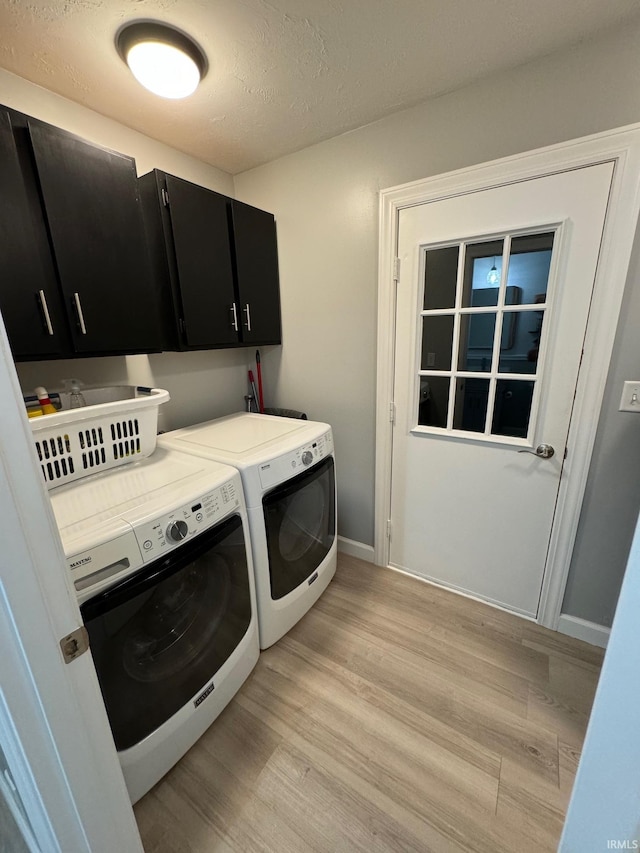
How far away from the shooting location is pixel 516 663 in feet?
4.92

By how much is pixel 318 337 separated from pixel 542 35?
1.42 metres

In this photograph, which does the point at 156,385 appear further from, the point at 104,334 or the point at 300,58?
the point at 300,58

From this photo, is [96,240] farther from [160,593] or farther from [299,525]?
[299,525]

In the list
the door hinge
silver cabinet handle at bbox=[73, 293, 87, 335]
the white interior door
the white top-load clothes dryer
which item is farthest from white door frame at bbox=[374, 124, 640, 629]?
the door hinge

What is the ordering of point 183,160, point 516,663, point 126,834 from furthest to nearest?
point 183,160 → point 516,663 → point 126,834

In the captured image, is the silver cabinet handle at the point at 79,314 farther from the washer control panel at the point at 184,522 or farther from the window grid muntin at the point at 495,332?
the window grid muntin at the point at 495,332

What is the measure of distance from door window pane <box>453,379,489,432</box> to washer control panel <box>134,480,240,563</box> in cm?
116

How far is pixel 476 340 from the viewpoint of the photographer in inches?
62.2

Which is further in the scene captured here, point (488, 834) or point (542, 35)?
point (542, 35)

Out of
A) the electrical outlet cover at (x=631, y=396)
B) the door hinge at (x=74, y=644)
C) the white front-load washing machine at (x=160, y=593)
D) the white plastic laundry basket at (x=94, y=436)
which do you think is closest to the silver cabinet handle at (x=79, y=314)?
the white plastic laundry basket at (x=94, y=436)

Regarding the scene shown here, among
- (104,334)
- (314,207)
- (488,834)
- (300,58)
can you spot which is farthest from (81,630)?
(314,207)

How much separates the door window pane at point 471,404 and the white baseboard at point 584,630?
3.26 ft

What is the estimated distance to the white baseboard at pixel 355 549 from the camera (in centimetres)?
218

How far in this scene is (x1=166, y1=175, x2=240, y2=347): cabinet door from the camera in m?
1.54
